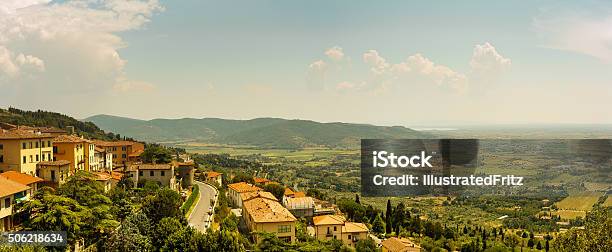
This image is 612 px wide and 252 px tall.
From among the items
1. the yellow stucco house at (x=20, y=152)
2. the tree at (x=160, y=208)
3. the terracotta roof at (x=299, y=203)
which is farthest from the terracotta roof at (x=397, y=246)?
the yellow stucco house at (x=20, y=152)

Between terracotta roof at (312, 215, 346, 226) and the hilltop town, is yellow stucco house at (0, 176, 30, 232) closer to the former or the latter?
the hilltop town

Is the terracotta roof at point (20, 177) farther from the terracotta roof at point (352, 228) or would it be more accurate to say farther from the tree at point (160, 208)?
the terracotta roof at point (352, 228)

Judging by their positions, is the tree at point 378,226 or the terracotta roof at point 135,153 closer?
the tree at point 378,226

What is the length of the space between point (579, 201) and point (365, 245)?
4162cm

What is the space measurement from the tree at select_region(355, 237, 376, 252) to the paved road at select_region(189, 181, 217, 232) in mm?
10919

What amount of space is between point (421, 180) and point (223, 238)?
1091 cm

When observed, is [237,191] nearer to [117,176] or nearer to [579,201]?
[117,176]

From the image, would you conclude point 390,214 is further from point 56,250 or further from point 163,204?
point 56,250

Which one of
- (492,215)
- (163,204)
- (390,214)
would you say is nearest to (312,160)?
(492,215)

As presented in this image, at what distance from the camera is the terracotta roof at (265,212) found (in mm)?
31709

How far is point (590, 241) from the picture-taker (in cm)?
2370

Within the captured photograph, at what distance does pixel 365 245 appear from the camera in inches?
1415

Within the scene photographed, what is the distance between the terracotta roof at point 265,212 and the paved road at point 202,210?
2993 mm

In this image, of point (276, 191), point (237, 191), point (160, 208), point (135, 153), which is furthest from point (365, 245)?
point (135, 153)
